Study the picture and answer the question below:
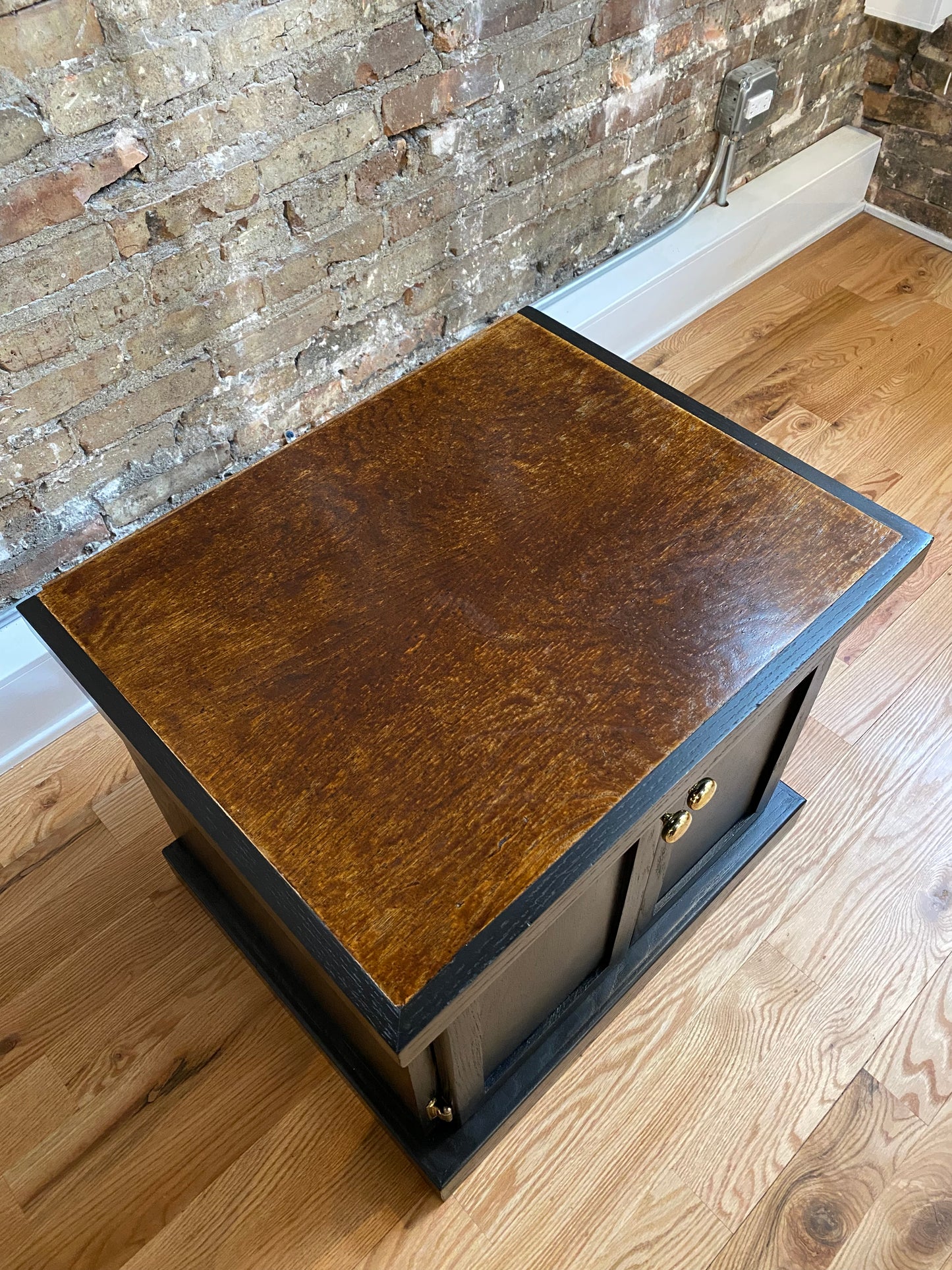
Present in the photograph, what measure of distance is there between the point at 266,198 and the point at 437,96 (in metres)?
0.30

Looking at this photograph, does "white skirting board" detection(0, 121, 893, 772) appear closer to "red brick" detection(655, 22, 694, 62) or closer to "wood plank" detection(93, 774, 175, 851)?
"wood plank" detection(93, 774, 175, 851)

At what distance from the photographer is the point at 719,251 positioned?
2014 millimetres

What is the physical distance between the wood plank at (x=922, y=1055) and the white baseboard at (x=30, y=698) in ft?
3.83

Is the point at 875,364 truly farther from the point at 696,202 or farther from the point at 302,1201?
the point at 302,1201

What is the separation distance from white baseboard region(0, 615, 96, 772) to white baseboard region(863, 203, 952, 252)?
2.00 meters

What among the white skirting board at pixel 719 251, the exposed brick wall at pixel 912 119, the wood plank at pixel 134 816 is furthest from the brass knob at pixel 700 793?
the exposed brick wall at pixel 912 119

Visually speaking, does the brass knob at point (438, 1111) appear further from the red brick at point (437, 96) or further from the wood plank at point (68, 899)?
the red brick at point (437, 96)

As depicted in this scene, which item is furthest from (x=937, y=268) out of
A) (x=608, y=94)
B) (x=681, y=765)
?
(x=681, y=765)

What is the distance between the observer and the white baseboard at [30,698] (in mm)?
1366

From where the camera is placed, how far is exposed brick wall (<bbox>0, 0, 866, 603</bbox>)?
1.10m

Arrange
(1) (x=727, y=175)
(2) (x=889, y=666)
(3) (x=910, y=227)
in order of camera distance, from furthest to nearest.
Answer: (3) (x=910, y=227) < (1) (x=727, y=175) < (2) (x=889, y=666)

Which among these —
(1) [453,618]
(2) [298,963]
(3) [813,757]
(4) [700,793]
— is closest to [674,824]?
(4) [700,793]

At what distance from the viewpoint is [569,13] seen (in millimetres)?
1480

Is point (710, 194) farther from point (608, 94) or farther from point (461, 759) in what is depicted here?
point (461, 759)
